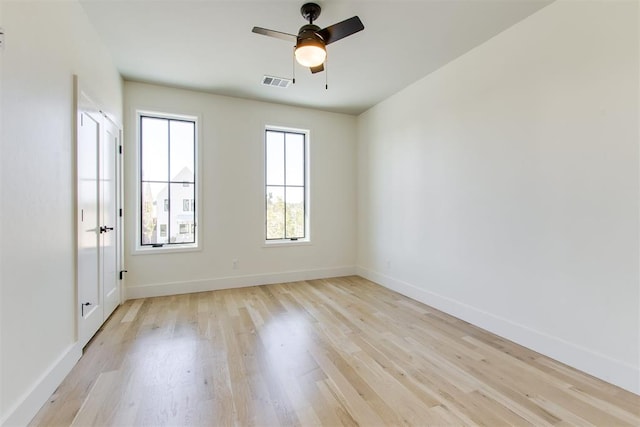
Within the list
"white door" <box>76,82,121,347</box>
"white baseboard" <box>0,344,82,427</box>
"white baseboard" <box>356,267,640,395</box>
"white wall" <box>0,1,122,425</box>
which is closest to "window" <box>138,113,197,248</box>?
"white door" <box>76,82,121,347</box>

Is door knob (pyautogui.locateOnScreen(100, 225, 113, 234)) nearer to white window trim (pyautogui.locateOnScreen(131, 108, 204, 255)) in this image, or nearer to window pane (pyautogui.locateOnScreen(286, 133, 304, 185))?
white window trim (pyautogui.locateOnScreen(131, 108, 204, 255))

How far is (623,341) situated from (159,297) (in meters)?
4.68

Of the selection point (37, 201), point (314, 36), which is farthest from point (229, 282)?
point (314, 36)

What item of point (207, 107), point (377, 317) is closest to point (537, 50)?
point (377, 317)

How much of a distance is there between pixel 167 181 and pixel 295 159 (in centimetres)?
201

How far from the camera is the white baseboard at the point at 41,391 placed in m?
1.53

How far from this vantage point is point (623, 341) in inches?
79.2

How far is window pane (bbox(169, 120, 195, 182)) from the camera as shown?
4203mm

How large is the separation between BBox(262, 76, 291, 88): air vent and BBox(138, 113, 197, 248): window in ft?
4.09

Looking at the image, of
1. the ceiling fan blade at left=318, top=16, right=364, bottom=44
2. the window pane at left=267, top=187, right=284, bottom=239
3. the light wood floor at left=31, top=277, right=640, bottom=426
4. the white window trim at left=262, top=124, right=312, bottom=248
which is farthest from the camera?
the window pane at left=267, top=187, right=284, bottom=239

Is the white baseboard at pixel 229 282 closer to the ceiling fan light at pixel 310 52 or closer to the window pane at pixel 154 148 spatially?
the window pane at pixel 154 148

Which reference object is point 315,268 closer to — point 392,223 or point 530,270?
point 392,223

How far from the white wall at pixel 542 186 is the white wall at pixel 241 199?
162 cm

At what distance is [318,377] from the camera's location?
6.85 feet
